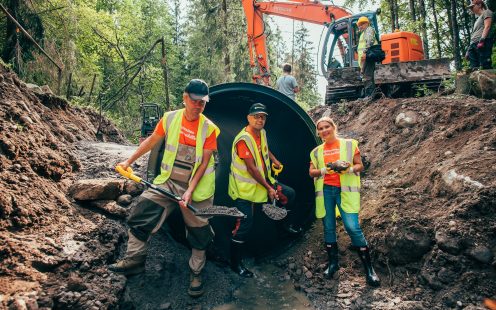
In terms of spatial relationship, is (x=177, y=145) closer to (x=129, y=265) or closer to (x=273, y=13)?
(x=129, y=265)

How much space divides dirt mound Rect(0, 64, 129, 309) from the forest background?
2.65 m

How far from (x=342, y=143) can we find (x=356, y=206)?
61 cm

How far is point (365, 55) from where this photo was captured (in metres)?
6.04

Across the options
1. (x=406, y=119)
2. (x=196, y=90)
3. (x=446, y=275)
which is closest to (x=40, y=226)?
(x=196, y=90)

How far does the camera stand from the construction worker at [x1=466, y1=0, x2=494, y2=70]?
5.56 m

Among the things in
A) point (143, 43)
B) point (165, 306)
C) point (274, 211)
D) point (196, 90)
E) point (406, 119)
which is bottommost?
point (165, 306)

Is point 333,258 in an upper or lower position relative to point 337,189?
lower

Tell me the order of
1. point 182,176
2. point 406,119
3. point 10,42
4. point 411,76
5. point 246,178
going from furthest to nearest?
point 10,42, point 411,76, point 406,119, point 246,178, point 182,176

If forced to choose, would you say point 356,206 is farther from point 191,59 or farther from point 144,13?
point 144,13

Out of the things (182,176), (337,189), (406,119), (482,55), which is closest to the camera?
(182,176)

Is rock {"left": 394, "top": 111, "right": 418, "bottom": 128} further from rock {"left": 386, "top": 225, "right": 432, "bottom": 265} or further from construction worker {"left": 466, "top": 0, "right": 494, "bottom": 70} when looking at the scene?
rock {"left": 386, "top": 225, "right": 432, "bottom": 265}

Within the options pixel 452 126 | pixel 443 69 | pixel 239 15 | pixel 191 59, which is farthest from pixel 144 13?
A: pixel 452 126

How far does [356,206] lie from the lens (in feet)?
10.5

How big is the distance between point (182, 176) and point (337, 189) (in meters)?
1.47
